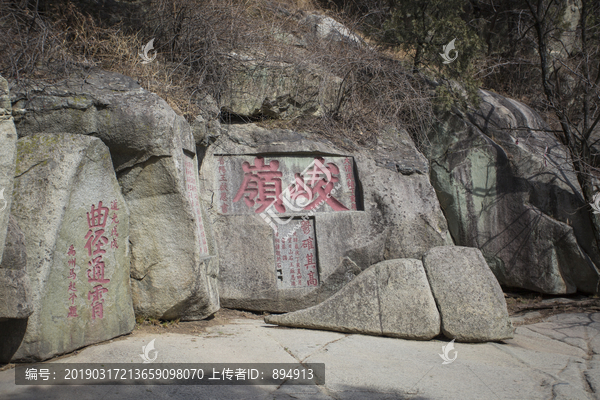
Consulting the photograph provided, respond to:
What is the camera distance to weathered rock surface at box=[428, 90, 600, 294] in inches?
209

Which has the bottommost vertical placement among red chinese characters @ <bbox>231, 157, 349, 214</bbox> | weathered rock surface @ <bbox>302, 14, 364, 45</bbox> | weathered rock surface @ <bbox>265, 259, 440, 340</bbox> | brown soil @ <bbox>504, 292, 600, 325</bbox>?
brown soil @ <bbox>504, 292, 600, 325</bbox>

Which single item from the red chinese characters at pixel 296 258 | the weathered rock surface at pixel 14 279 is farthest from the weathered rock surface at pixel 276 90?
the weathered rock surface at pixel 14 279

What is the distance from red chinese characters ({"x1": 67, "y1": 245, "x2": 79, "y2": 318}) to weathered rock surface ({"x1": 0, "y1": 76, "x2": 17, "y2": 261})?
64 cm

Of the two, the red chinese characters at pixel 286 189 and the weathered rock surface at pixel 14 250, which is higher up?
the red chinese characters at pixel 286 189

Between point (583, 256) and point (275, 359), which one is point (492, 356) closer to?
point (275, 359)

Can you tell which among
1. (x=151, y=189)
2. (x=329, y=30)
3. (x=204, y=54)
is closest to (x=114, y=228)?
(x=151, y=189)

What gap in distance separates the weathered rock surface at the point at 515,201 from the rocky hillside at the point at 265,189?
0.9 inches

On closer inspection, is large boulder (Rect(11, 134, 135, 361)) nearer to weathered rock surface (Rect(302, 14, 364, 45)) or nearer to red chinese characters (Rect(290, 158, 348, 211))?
red chinese characters (Rect(290, 158, 348, 211))

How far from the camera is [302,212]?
16.4 feet

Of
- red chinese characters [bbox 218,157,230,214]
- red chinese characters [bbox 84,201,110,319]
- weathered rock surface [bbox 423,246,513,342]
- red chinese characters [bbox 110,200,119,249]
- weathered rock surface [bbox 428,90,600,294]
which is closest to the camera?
red chinese characters [bbox 84,201,110,319]

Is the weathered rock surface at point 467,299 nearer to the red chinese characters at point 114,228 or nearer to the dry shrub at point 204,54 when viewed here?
the dry shrub at point 204,54

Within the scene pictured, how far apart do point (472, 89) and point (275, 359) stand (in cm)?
440

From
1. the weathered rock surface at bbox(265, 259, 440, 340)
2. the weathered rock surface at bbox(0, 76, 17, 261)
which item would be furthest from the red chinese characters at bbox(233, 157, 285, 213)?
the weathered rock surface at bbox(0, 76, 17, 261)

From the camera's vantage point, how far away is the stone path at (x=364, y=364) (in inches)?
105
